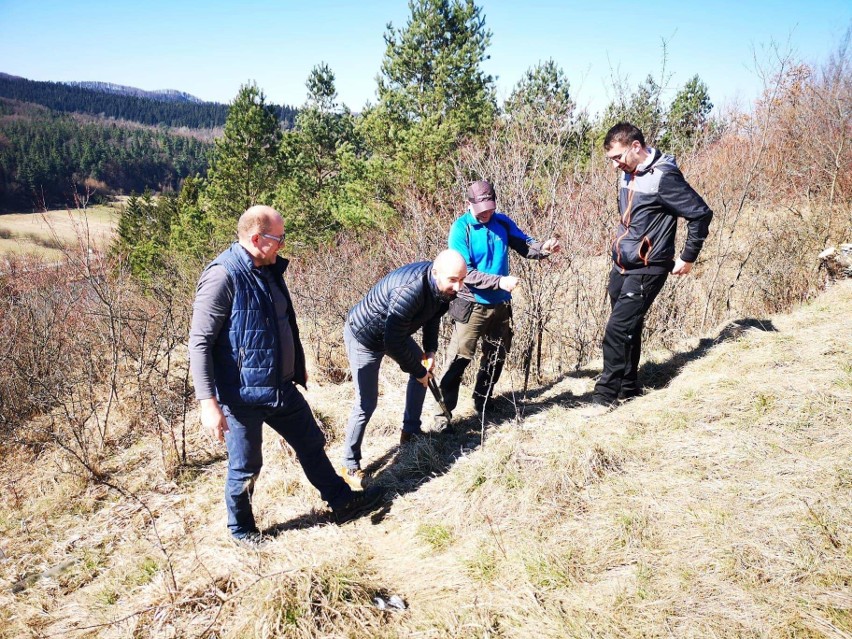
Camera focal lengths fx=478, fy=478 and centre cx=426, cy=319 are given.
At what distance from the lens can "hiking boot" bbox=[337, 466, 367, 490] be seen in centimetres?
305

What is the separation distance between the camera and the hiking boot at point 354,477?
3051 mm

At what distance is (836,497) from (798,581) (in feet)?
2.03

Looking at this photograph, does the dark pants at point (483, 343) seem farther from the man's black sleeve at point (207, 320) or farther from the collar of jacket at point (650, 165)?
the man's black sleeve at point (207, 320)

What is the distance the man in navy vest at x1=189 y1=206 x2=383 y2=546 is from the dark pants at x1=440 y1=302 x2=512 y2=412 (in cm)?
125

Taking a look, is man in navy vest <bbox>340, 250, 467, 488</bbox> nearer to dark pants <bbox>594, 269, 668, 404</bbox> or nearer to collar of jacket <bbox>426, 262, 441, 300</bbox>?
collar of jacket <bbox>426, 262, 441, 300</bbox>

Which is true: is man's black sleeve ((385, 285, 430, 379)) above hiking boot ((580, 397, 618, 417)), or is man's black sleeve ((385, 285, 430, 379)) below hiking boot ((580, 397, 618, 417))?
above

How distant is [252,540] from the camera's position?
2.65 m

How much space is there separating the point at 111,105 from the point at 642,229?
158 m

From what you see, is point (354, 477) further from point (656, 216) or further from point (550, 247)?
point (656, 216)

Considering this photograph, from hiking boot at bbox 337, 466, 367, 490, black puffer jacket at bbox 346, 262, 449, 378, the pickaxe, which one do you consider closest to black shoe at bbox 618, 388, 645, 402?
the pickaxe

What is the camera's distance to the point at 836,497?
89.4 inches

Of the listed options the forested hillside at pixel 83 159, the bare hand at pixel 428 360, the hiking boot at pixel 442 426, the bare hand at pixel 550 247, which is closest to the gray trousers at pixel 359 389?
the bare hand at pixel 428 360

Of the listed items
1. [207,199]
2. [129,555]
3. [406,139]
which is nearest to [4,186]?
[207,199]

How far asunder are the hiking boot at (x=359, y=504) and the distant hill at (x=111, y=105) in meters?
124
